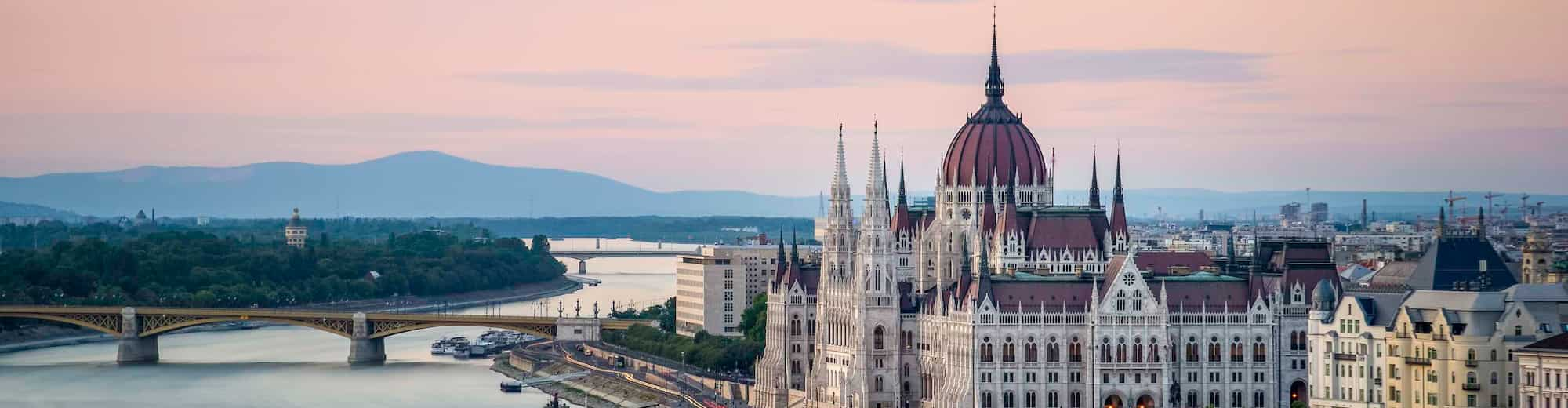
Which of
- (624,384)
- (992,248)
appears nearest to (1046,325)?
(992,248)

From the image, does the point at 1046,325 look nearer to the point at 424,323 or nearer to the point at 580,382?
→ the point at 580,382

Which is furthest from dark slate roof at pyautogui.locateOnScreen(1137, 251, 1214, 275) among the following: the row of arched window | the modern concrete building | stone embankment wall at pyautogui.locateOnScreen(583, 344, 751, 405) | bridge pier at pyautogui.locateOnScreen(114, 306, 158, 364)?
bridge pier at pyautogui.locateOnScreen(114, 306, 158, 364)

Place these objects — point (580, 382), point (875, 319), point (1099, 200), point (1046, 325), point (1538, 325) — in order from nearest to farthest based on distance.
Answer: point (1538, 325) < point (1046, 325) < point (875, 319) < point (1099, 200) < point (580, 382)

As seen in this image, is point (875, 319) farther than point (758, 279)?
No

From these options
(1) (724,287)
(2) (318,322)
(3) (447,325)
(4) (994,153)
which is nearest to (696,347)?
(1) (724,287)

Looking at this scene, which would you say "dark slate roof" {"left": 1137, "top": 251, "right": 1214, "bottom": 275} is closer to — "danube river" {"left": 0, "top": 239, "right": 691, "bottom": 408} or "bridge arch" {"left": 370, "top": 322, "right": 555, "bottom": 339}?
"danube river" {"left": 0, "top": 239, "right": 691, "bottom": 408}

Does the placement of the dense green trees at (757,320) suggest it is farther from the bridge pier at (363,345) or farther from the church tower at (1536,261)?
the church tower at (1536,261)
